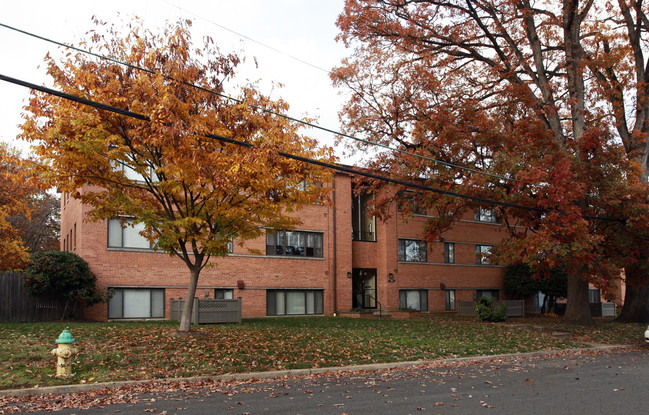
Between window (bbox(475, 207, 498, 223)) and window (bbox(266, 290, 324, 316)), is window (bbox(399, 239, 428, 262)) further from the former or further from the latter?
window (bbox(266, 290, 324, 316))

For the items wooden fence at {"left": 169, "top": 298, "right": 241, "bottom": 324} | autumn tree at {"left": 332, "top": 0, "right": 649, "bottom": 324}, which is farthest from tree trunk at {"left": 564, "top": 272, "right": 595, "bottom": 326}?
wooden fence at {"left": 169, "top": 298, "right": 241, "bottom": 324}

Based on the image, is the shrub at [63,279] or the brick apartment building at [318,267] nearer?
the shrub at [63,279]

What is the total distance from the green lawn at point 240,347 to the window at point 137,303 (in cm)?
637

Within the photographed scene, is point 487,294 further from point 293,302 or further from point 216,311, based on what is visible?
point 216,311

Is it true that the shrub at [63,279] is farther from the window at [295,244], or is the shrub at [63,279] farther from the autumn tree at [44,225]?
the autumn tree at [44,225]

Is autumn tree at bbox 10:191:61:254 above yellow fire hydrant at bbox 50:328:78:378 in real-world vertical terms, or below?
above

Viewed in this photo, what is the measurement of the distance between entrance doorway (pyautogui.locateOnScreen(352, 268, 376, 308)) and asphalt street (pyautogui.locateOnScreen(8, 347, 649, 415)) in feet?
64.9

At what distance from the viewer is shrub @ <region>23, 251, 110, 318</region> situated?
2192 cm

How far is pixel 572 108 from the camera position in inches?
928

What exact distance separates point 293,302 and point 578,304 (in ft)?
45.1

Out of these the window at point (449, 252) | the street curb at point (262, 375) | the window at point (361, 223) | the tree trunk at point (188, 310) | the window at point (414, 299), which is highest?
the window at point (361, 223)

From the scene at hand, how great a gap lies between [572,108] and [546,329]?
9167 mm

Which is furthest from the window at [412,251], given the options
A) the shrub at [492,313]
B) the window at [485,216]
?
the shrub at [492,313]

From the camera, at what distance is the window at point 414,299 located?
112 feet
